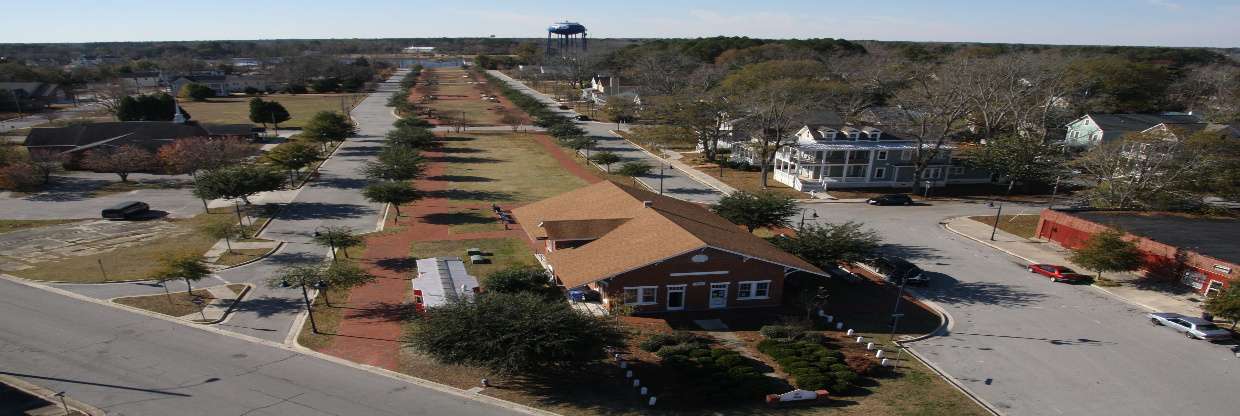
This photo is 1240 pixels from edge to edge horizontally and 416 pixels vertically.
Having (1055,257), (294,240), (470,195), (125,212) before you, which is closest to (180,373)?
(294,240)

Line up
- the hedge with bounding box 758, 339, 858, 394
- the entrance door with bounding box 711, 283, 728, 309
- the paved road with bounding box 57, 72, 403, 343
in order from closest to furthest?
the hedge with bounding box 758, 339, 858, 394 → the paved road with bounding box 57, 72, 403, 343 → the entrance door with bounding box 711, 283, 728, 309

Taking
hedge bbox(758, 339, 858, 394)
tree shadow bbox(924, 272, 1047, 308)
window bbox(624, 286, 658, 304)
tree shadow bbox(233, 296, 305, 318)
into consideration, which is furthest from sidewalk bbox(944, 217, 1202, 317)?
tree shadow bbox(233, 296, 305, 318)

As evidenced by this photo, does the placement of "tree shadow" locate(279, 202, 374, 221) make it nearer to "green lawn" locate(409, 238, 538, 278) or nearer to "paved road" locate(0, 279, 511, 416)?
"green lawn" locate(409, 238, 538, 278)

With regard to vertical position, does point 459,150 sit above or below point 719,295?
below

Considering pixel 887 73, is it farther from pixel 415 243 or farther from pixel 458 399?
pixel 458 399

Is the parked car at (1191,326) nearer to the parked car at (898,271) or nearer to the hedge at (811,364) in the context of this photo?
the parked car at (898,271)

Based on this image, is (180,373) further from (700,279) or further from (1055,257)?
(1055,257)

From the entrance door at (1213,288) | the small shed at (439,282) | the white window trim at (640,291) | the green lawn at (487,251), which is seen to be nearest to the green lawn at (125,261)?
the green lawn at (487,251)
